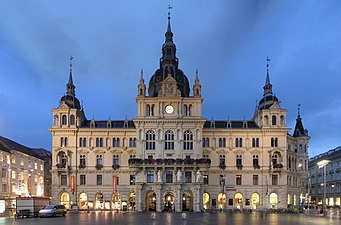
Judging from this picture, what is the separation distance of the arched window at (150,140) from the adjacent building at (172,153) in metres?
0.23

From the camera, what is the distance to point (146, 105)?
10288 centimetres

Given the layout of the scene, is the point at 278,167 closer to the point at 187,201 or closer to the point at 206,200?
the point at 206,200

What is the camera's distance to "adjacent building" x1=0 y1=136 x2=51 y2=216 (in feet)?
324

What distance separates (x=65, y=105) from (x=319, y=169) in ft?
300

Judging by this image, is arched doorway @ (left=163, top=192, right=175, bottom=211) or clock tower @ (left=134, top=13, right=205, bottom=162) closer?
arched doorway @ (left=163, top=192, right=175, bottom=211)

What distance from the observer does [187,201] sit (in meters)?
101

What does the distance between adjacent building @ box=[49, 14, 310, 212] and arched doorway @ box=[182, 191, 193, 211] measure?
18 cm

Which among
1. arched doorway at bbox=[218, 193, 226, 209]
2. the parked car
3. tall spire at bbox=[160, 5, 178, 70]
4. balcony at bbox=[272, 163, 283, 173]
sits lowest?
arched doorway at bbox=[218, 193, 226, 209]

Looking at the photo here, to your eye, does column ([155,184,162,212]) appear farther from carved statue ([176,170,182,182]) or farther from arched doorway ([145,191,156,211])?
carved statue ([176,170,182,182])

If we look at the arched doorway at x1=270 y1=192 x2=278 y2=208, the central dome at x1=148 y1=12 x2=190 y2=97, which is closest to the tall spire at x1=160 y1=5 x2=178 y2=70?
the central dome at x1=148 y1=12 x2=190 y2=97

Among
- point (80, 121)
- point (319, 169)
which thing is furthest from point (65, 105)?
point (319, 169)

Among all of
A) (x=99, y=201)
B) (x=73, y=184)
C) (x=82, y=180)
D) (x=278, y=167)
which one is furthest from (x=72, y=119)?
(x=278, y=167)

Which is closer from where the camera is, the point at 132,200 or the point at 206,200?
the point at 206,200

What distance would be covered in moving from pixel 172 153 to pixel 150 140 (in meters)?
5.99
